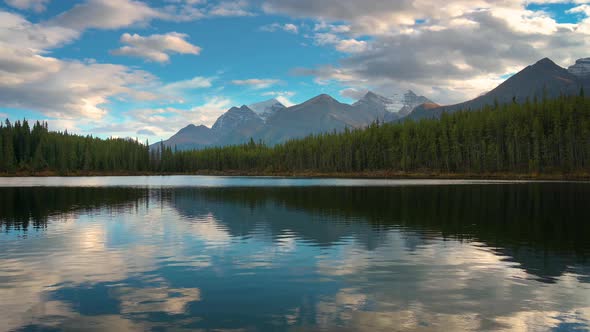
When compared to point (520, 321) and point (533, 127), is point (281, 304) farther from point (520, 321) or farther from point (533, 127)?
point (533, 127)

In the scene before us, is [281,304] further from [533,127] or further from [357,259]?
[533,127]

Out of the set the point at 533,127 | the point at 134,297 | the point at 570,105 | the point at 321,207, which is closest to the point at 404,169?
the point at 533,127

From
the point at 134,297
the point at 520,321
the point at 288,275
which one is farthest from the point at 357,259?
the point at 134,297

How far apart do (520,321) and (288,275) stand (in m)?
10.2

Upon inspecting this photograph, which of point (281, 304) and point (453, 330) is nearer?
point (453, 330)

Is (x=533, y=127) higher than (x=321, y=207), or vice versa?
(x=533, y=127)

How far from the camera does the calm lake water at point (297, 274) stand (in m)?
14.5

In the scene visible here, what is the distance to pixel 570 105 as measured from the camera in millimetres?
151375

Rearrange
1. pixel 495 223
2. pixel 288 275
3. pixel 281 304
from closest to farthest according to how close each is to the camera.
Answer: pixel 281 304 → pixel 288 275 → pixel 495 223

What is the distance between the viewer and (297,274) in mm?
20766

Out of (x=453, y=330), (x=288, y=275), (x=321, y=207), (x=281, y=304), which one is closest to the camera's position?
(x=453, y=330)

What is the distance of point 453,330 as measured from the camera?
13.5 m

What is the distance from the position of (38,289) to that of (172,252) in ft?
29.4

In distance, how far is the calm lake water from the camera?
14547mm
